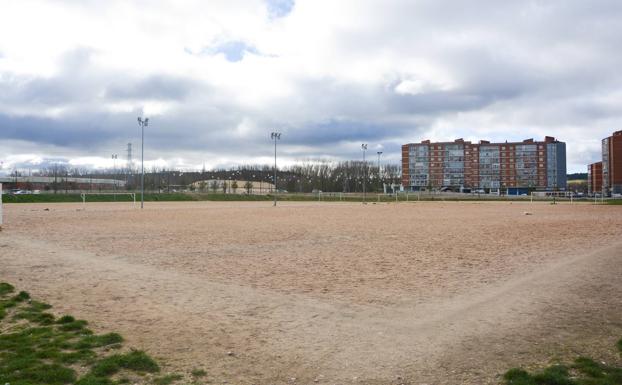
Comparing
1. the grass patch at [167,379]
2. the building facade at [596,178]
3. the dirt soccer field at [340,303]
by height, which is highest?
the building facade at [596,178]

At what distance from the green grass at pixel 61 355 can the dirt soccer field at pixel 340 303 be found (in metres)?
0.37

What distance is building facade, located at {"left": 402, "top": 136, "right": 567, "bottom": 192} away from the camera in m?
175

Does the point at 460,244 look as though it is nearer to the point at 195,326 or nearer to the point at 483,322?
the point at 483,322

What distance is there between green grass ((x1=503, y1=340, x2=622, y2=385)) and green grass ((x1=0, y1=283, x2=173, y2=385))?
399 centimetres

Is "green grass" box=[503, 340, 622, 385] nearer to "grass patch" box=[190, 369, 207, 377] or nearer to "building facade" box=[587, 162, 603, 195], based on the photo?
"grass patch" box=[190, 369, 207, 377]

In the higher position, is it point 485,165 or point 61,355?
point 485,165

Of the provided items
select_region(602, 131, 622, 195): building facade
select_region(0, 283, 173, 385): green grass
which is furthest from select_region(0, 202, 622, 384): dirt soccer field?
select_region(602, 131, 622, 195): building facade

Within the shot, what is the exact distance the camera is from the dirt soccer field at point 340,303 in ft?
20.9

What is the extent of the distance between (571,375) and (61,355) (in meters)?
6.31

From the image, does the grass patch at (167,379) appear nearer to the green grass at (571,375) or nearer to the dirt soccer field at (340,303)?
the dirt soccer field at (340,303)

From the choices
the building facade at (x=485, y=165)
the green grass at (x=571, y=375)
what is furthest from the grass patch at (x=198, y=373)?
the building facade at (x=485, y=165)

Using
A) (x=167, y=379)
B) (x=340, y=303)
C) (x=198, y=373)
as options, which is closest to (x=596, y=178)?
(x=340, y=303)

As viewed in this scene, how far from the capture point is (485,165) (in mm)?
181750

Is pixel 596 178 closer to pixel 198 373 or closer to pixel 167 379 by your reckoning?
pixel 198 373
